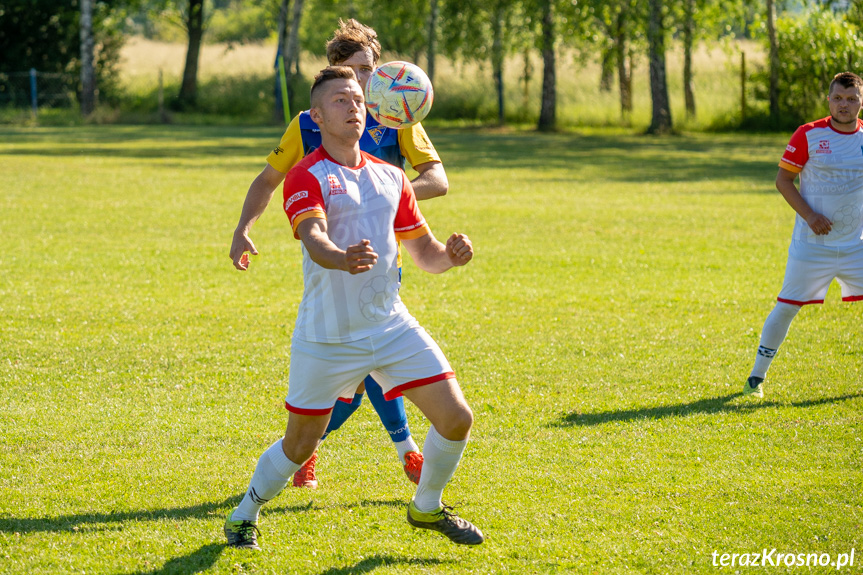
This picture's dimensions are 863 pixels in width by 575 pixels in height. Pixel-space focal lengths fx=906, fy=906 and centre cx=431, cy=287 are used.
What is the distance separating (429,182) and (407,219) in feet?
1.87

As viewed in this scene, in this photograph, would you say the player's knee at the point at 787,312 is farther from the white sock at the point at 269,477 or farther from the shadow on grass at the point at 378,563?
the white sock at the point at 269,477

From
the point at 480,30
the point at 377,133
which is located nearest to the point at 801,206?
the point at 377,133

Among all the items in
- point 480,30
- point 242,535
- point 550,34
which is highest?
point 480,30

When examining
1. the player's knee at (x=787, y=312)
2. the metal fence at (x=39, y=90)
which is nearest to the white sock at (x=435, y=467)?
the player's knee at (x=787, y=312)

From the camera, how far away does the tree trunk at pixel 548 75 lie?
32.3 metres

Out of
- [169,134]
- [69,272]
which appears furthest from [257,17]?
[69,272]

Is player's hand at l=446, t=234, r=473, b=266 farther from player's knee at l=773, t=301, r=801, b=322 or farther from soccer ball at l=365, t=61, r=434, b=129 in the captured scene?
player's knee at l=773, t=301, r=801, b=322

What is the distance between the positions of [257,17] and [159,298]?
3220 inches

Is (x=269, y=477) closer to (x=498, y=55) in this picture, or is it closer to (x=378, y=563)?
(x=378, y=563)

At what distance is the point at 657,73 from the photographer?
104ft

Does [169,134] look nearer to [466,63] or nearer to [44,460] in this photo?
[466,63]

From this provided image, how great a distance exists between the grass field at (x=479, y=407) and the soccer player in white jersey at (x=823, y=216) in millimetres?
594

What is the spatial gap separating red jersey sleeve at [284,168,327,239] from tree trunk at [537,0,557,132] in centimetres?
2999

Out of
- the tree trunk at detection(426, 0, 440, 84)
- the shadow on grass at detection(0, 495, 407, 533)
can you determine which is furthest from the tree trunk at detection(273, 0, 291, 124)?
the shadow on grass at detection(0, 495, 407, 533)
